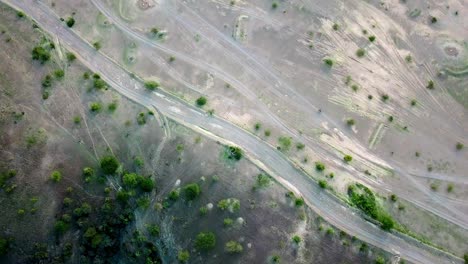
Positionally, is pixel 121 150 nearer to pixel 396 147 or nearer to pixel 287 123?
pixel 287 123

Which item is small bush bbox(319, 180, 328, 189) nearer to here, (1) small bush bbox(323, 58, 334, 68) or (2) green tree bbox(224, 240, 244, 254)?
(2) green tree bbox(224, 240, 244, 254)

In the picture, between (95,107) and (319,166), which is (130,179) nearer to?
(95,107)

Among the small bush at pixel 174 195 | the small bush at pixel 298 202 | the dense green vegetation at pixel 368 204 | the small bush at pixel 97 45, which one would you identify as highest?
Answer: the small bush at pixel 97 45

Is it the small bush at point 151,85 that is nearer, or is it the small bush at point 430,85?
the small bush at point 151,85

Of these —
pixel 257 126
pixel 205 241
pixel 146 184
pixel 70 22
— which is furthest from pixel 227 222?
pixel 70 22

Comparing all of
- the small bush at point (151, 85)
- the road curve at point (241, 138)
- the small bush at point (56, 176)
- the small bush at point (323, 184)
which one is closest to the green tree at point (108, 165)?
the small bush at point (56, 176)

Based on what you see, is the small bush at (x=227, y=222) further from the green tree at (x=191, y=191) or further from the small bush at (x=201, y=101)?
the small bush at (x=201, y=101)
